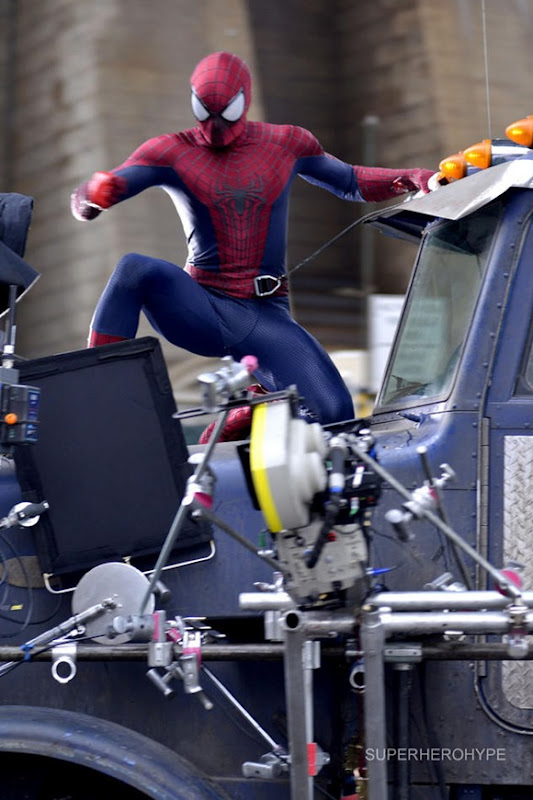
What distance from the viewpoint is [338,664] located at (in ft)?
11.1

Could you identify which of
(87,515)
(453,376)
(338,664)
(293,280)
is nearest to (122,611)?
(87,515)

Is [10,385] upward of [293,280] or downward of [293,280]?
downward

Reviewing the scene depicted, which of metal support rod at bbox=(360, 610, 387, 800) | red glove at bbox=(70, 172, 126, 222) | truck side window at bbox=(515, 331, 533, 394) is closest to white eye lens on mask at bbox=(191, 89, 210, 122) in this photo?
red glove at bbox=(70, 172, 126, 222)

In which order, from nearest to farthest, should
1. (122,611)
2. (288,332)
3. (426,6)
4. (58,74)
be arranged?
(122,611) → (288,332) → (58,74) → (426,6)

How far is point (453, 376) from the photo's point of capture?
141 inches

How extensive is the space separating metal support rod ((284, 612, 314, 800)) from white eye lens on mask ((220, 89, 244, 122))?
1.76 m

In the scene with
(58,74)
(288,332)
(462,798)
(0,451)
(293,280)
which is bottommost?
(462,798)

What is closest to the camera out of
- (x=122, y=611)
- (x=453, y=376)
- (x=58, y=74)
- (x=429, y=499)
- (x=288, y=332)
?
(x=429, y=499)

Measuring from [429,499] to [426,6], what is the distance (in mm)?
10079

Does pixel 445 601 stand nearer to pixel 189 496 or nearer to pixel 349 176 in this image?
pixel 189 496

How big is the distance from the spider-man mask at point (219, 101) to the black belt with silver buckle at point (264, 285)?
1.45 feet

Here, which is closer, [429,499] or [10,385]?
[429,499]

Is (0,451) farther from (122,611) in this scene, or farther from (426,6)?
(426,6)

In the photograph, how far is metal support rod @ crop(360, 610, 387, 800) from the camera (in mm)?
2947
